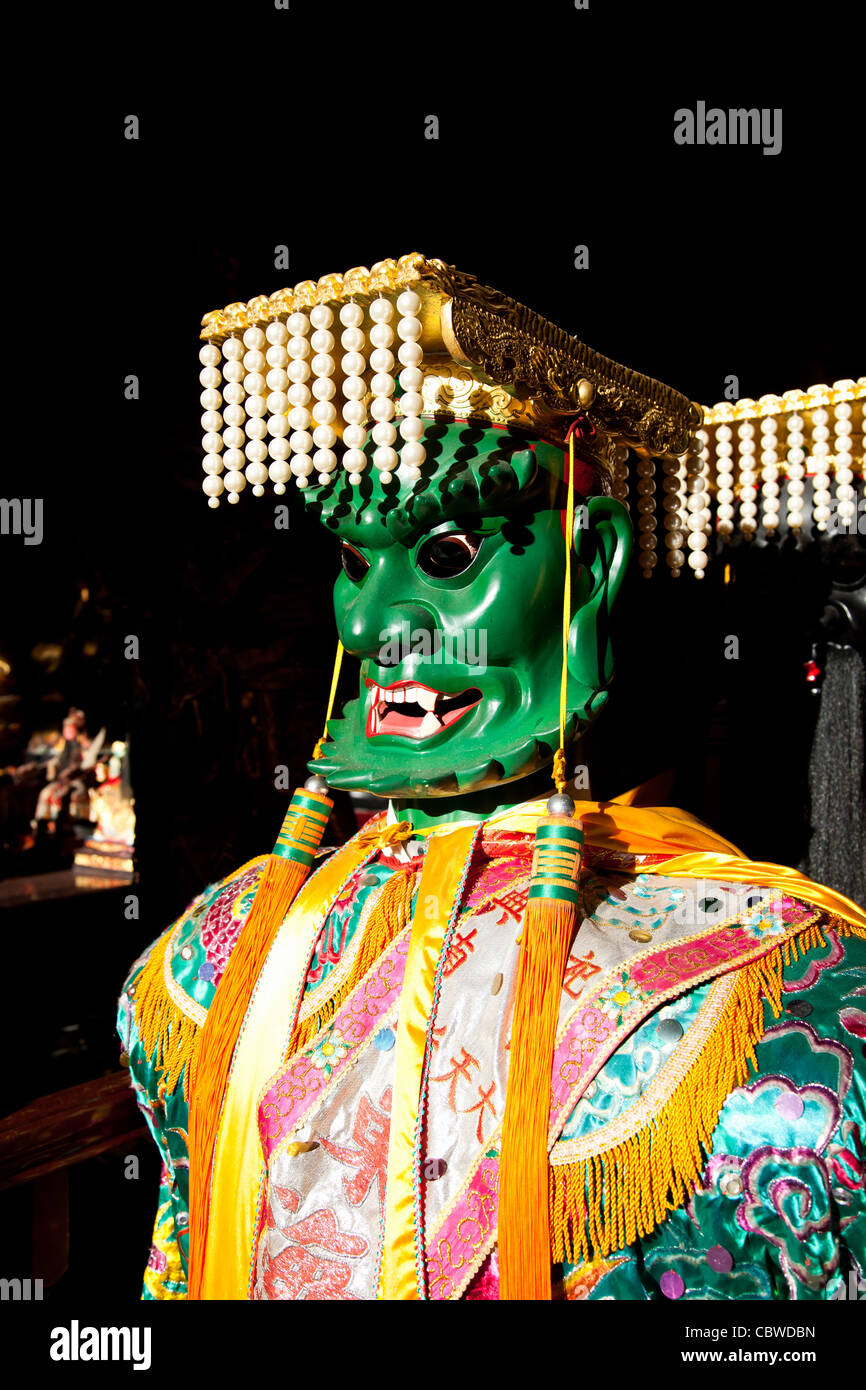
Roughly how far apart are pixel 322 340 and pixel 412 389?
145 millimetres

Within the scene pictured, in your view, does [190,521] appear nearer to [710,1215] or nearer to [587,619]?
[587,619]

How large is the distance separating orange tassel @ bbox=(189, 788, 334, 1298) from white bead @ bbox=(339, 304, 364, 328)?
76cm

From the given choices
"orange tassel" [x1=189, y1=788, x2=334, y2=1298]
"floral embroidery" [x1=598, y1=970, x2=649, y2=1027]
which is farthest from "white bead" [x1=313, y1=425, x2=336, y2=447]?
"floral embroidery" [x1=598, y1=970, x2=649, y2=1027]

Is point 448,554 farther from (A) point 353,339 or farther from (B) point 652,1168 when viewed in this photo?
(B) point 652,1168

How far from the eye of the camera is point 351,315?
1.38 metres

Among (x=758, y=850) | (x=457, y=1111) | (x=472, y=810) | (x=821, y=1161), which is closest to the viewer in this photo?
(x=821, y=1161)

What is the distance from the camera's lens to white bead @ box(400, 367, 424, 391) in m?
1.39

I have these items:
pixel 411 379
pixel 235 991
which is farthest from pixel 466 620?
pixel 235 991

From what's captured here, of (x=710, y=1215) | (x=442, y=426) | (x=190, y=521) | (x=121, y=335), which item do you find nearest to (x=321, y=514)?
(x=442, y=426)

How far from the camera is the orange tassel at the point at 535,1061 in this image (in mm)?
1260

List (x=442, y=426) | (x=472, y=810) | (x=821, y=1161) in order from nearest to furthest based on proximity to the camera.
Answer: (x=821, y=1161)
(x=442, y=426)
(x=472, y=810)

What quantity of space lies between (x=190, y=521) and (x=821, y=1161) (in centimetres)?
239

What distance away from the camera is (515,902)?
1533 millimetres

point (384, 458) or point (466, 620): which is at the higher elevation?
point (384, 458)
